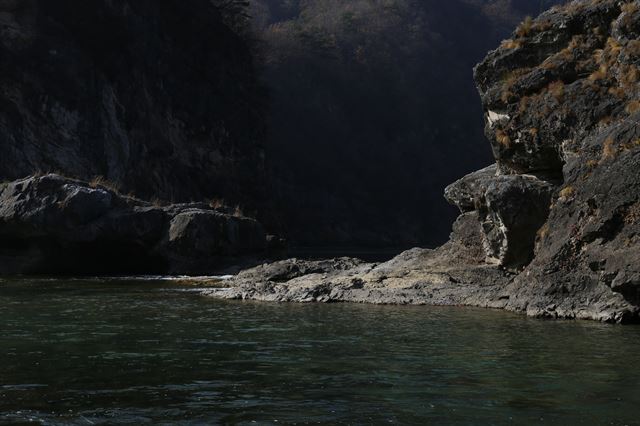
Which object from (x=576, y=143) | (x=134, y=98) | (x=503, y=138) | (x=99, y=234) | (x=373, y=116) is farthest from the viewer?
(x=373, y=116)

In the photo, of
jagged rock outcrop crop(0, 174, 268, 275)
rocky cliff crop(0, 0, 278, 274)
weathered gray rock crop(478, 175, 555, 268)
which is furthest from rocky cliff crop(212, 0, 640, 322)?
rocky cliff crop(0, 0, 278, 274)

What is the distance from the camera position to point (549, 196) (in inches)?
931

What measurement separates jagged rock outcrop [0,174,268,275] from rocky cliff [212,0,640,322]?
11219 millimetres

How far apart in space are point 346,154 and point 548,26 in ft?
303

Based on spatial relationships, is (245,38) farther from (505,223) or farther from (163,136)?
(505,223)

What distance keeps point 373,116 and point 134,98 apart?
7046cm

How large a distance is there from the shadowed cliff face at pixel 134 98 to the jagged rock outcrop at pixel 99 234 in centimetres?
1031

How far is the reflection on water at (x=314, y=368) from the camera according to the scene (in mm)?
9688

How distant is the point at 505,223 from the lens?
24062 millimetres

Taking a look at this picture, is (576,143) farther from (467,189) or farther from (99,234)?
(99,234)

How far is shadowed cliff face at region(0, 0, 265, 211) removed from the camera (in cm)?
5341

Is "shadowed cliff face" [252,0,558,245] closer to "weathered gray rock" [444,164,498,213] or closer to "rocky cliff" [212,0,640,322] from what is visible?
"weathered gray rock" [444,164,498,213]

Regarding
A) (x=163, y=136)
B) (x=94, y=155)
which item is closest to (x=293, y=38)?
(x=163, y=136)

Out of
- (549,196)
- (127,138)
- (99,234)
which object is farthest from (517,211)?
(127,138)
